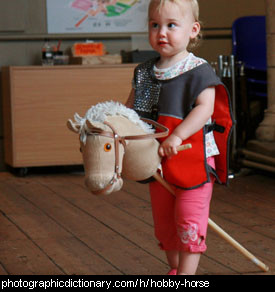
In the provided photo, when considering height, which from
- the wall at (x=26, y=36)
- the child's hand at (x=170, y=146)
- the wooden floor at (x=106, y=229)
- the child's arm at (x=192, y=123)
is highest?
the wall at (x=26, y=36)

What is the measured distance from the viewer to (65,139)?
5.01m

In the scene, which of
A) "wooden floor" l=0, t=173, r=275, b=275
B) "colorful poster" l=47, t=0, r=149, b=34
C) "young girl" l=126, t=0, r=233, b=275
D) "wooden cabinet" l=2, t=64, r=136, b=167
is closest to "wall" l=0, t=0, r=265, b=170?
"colorful poster" l=47, t=0, r=149, b=34

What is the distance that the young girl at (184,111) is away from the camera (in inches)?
85.1

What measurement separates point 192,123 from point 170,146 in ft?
0.35

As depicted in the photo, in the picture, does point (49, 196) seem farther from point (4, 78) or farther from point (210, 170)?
point (210, 170)

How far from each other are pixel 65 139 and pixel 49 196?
2.70 ft

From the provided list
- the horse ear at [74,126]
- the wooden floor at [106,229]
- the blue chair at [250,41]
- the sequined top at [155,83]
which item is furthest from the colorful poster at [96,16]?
the horse ear at [74,126]

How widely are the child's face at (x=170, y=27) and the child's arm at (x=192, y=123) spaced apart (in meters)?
0.18

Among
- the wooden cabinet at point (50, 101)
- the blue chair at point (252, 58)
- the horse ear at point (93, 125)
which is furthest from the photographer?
the blue chair at point (252, 58)

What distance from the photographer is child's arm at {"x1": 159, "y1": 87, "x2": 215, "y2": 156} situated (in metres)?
2.12

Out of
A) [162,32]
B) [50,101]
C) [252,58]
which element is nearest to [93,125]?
[162,32]

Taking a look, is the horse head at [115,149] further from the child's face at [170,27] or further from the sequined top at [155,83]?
the child's face at [170,27]
